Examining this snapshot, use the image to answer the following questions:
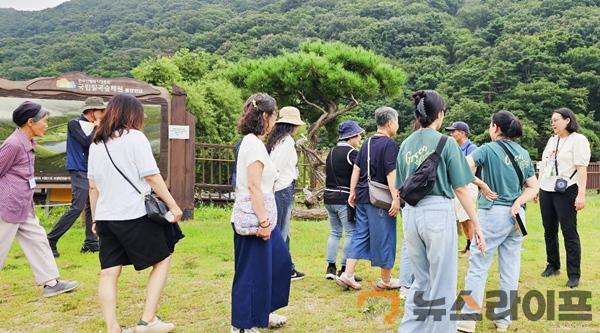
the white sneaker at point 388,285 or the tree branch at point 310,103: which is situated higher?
the tree branch at point 310,103

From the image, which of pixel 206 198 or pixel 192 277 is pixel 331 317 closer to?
pixel 192 277

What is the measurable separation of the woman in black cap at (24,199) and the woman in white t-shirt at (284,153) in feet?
6.16

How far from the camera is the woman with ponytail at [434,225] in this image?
2.73 m

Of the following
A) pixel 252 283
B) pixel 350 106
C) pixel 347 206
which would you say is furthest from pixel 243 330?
pixel 350 106

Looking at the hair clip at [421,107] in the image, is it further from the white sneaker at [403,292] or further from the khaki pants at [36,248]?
the khaki pants at [36,248]

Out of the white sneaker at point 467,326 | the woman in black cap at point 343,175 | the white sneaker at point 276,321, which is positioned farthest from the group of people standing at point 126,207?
the white sneaker at point 467,326

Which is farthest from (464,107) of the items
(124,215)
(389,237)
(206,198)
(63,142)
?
(124,215)

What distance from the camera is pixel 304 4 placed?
207ft

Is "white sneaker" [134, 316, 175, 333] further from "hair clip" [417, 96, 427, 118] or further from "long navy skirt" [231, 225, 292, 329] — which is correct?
Result: "hair clip" [417, 96, 427, 118]

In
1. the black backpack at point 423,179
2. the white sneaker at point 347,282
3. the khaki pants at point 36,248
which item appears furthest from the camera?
the white sneaker at point 347,282

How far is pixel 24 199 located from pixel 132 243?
1.56 m

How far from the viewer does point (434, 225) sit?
2.73 metres

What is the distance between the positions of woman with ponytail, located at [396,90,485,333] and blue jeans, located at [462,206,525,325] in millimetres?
543

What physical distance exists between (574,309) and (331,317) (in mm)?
1799
